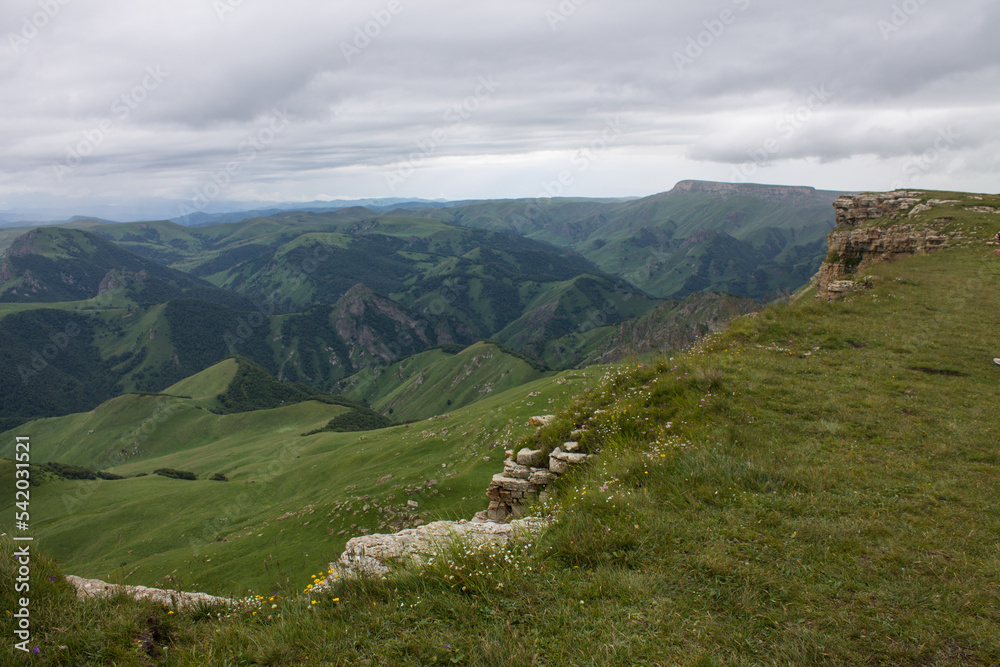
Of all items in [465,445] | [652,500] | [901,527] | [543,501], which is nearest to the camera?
[901,527]

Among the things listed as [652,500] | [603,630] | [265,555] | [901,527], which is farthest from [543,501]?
[265,555]

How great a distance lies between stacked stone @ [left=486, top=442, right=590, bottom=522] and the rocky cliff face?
108 ft

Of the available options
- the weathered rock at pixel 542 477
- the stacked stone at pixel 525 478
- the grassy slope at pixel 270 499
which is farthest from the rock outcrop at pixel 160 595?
the weathered rock at pixel 542 477

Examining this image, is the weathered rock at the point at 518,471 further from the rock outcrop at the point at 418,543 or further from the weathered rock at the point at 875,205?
the weathered rock at the point at 875,205

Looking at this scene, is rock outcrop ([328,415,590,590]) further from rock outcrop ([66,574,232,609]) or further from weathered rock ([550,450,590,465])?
rock outcrop ([66,574,232,609])

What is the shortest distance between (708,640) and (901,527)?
4146 millimetres

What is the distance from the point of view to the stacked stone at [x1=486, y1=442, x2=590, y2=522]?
10.9 m

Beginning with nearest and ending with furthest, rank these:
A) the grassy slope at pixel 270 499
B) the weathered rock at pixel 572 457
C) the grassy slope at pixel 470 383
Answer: the weathered rock at pixel 572 457 < the grassy slope at pixel 270 499 < the grassy slope at pixel 470 383

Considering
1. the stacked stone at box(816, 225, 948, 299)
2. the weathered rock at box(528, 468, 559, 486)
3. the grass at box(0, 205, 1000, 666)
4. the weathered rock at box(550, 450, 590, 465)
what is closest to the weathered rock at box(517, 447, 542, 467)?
the weathered rock at box(528, 468, 559, 486)

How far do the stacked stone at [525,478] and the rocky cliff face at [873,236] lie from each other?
3284 cm

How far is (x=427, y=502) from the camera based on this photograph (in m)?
30.3

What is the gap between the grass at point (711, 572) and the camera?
5359 millimetres

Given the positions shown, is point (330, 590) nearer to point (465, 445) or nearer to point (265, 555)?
point (265, 555)

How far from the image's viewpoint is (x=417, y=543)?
8.27 m
